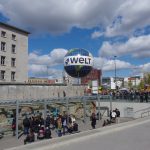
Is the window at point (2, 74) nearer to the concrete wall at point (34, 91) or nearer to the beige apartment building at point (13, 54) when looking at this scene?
the beige apartment building at point (13, 54)

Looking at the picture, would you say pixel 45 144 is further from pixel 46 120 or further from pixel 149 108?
pixel 149 108

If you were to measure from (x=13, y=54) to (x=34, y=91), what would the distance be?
783 inches

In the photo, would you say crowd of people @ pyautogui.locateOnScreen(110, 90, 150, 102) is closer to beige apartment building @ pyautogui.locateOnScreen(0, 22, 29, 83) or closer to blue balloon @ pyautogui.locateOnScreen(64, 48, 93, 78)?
blue balloon @ pyautogui.locateOnScreen(64, 48, 93, 78)

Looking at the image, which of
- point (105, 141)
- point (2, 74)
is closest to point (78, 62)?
point (105, 141)

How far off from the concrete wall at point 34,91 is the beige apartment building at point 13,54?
13.9 meters

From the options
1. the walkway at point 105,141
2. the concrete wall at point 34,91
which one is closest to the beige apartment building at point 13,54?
the concrete wall at point 34,91

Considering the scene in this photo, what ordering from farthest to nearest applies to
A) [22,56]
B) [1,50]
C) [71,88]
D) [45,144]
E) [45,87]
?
[22,56]
[1,50]
[71,88]
[45,87]
[45,144]

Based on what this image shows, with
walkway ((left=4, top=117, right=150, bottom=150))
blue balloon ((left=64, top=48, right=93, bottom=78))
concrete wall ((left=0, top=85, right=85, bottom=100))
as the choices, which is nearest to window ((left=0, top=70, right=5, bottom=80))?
concrete wall ((left=0, top=85, right=85, bottom=100))

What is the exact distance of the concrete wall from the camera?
35.2 meters

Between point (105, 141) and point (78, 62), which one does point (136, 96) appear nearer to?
point (78, 62)

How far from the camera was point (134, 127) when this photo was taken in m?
18.6

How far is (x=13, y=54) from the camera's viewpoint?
57500mm

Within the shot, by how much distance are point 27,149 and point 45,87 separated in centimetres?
2959

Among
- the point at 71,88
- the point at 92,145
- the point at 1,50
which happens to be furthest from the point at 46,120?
→ the point at 1,50
